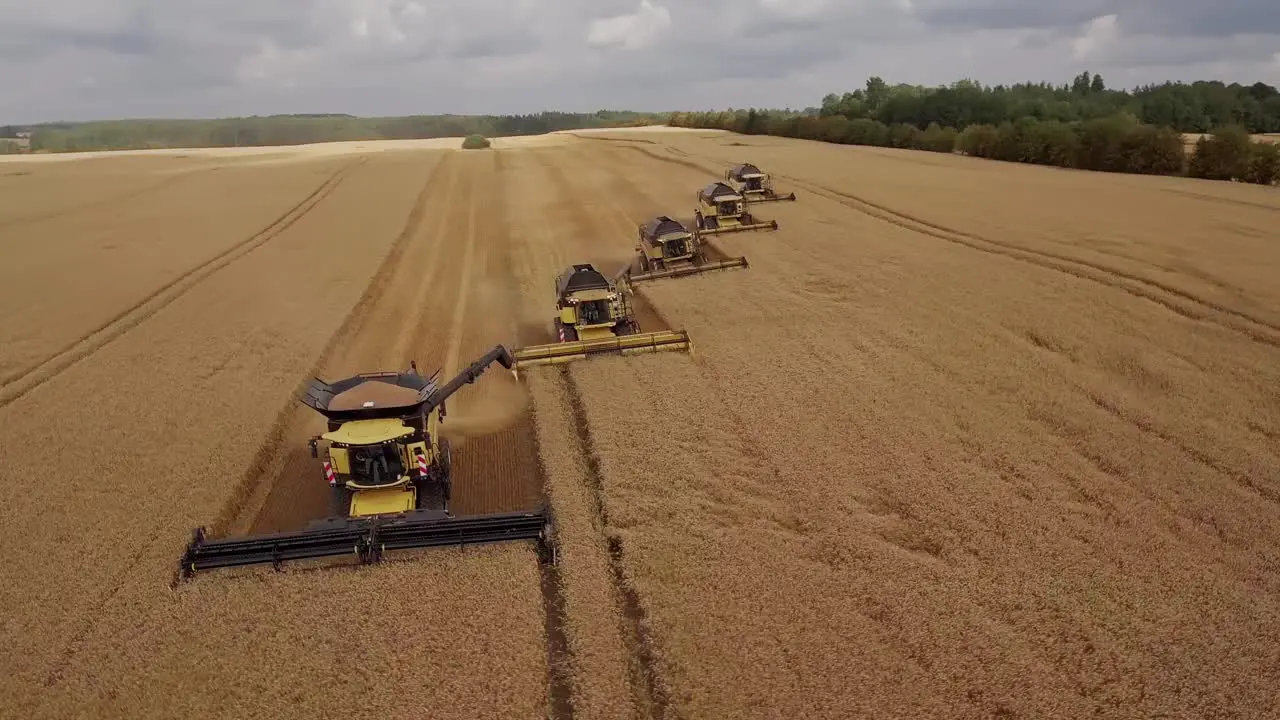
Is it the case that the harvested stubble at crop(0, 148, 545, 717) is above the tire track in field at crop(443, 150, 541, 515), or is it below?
below

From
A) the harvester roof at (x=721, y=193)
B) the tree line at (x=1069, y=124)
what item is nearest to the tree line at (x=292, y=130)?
the tree line at (x=1069, y=124)

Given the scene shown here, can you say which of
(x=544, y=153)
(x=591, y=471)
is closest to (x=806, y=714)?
(x=591, y=471)

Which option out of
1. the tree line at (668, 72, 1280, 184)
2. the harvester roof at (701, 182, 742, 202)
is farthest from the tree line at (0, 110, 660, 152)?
the harvester roof at (701, 182, 742, 202)

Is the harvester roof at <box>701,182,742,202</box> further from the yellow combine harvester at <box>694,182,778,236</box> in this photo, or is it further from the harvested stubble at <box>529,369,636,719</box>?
the harvested stubble at <box>529,369,636,719</box>

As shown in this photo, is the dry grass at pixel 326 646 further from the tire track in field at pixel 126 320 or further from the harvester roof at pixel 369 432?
the tire track in field at pixel 126 320

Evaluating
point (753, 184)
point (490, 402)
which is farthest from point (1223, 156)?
point (490, 402)

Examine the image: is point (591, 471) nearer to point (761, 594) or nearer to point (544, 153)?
point (761, 594)

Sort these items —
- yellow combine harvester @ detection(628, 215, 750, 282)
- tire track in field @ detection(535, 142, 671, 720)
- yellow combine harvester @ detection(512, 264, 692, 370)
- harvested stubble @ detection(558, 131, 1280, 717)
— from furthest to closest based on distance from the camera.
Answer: yellow combine harvester @ detection(628, 215, 750, 282)
yellow combine harvester @ detection(512, 264, 692, 370)
harvested stubble @ detection(558, 131, 1280, 717)
tire track in field @ detection(535, 142, 671, 720)
